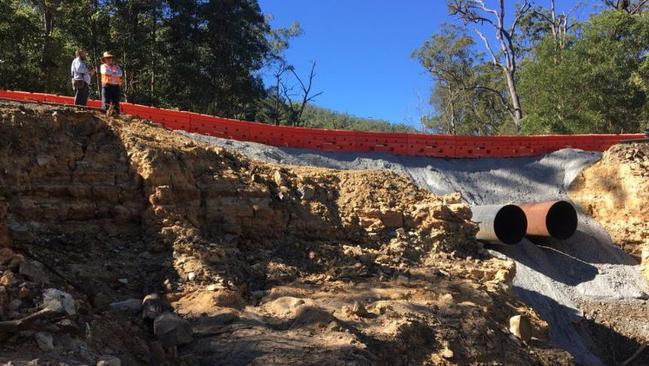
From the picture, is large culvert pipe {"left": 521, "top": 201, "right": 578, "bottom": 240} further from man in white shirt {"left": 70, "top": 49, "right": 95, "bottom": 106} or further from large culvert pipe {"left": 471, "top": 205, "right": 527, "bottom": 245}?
man in white shirt {"left": 70, "top": 49, "right": 95, "bottom": 106}

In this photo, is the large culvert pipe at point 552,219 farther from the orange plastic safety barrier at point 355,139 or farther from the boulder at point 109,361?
the boulder at point 109,361

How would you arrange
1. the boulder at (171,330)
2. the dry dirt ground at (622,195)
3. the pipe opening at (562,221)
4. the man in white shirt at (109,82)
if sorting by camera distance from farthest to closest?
the dry dirt ground at (622,195) < the pipe opening at (562,221) < the man in white shirt at (109,82) < the boulder at (171,330)

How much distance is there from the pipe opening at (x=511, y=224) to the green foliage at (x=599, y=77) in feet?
37.9

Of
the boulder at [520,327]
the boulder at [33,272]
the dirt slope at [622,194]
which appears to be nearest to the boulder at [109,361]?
the boulder at [33,272]

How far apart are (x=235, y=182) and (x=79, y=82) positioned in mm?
4394

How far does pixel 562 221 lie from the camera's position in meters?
12.6

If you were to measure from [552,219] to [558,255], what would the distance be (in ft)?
2.76

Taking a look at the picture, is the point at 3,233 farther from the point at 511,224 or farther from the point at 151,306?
the point at 511,224

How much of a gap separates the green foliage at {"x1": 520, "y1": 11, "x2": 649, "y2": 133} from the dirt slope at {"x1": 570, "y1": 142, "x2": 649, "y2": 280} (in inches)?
270

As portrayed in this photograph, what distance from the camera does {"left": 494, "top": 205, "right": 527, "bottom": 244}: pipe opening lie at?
35.4ft

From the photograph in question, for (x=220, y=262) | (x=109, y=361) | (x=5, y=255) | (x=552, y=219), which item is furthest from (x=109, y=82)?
(x=552, y=219)

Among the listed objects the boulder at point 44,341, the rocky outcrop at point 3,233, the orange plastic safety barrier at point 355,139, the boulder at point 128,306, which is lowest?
the boulder at point 128,306

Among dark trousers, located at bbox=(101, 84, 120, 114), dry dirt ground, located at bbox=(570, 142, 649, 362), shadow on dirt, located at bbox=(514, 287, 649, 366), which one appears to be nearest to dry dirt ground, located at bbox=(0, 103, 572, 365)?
dark trousers, located at bbox=(101, 84, 120, 114)

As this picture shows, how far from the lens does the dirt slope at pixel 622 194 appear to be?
1312 cm
